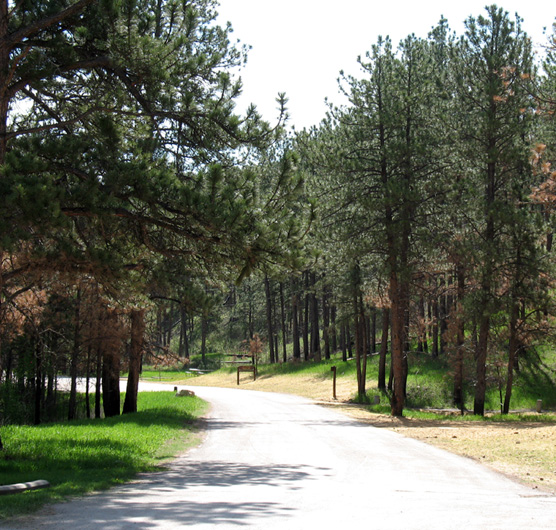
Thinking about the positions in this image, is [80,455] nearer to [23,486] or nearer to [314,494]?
[23,486]

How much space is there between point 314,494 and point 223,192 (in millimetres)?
4845

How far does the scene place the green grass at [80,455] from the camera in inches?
321

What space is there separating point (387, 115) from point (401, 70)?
6.07 ft

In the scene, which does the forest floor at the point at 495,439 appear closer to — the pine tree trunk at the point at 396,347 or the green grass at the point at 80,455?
the pine tree trunk at the point at 396,347

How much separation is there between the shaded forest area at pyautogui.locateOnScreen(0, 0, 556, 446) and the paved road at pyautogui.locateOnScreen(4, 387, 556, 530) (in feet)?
11.3

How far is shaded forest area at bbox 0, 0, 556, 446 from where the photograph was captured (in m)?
10.1

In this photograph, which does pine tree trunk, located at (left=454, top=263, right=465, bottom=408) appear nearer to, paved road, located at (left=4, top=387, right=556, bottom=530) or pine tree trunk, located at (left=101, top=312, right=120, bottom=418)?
paved road, located at (left=4, top=387, right=556, bottom=530)

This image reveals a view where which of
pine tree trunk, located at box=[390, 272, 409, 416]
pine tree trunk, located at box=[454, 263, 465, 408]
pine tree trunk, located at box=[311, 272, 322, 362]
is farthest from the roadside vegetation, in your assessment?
pine tree trunk, located at box=[311, 272, 322, 362]

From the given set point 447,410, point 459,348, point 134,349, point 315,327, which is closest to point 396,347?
point 459,348

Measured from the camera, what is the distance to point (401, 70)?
21.4m

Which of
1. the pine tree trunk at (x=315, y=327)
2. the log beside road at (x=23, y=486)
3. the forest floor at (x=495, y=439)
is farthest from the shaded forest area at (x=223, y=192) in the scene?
the pine tree trunk at (x=315, y=327)

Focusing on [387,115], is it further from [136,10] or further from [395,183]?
[136,10]

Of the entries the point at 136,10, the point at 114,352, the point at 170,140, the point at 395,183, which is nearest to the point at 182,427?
the point at 114,352

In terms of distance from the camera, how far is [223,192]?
10.1 m
